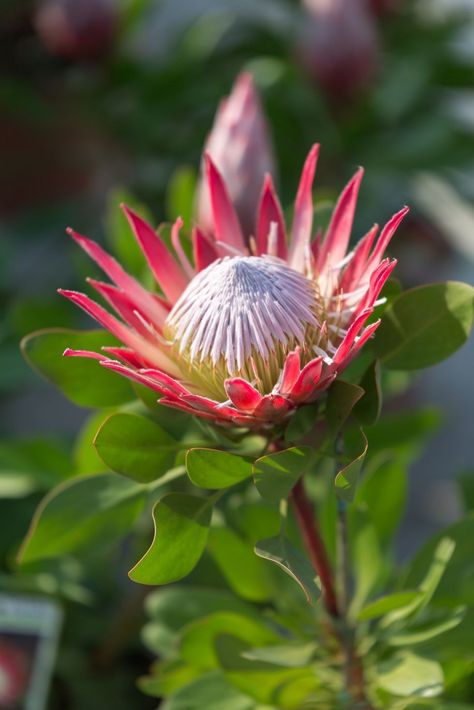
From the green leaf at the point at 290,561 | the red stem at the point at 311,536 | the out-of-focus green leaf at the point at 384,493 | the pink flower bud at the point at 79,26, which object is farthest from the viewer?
the pink flower bud at the point at 79,26

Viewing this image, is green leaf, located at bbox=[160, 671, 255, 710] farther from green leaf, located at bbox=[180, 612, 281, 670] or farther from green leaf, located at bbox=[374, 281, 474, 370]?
green leaf, located at bbox=[374, 281, 474, 370]

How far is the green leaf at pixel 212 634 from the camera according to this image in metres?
0.92

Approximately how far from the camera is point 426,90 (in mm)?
2045

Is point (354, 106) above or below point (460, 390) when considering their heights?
above

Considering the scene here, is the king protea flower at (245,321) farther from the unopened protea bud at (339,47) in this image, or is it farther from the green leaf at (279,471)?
the unopened protea bud at (339,47)

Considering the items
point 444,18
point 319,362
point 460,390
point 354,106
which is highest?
point 444,18

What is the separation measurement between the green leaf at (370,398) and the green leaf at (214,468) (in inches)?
3.8

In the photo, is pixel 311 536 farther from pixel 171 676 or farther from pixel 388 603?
pixel 171 676

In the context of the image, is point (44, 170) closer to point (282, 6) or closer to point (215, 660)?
point (282, 6)

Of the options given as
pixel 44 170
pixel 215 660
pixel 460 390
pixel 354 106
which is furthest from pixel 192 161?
pixel 215 660

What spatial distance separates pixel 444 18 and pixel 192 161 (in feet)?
2.56

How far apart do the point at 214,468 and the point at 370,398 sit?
0.42 feet

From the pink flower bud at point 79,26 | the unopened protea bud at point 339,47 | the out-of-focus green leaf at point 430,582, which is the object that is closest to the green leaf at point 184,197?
the out-of-focus green leaf at point 430,582

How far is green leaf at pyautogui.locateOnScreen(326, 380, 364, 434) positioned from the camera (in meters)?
0.69
